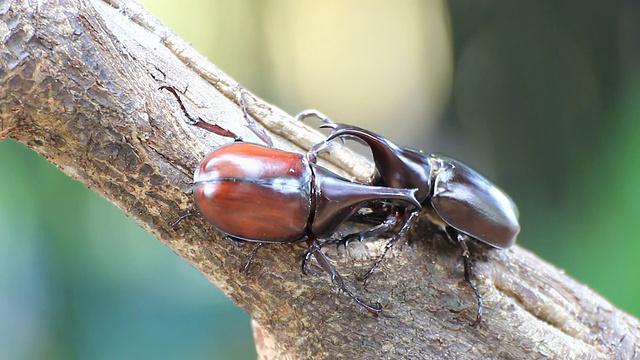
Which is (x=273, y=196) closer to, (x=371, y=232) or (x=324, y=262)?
(x=324, y=262)

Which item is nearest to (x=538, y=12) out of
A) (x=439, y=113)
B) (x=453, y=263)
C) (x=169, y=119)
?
(x=439, y=113)

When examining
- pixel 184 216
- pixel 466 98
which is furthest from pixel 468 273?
pixel 466 98

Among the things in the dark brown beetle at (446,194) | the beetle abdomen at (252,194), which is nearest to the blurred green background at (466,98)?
the dark brown beetle at (446,194)

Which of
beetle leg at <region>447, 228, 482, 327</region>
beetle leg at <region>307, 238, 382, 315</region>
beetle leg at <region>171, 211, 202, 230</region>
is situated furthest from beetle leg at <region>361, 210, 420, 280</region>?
beetle leg at <region>171, 211, 202, 230</region>

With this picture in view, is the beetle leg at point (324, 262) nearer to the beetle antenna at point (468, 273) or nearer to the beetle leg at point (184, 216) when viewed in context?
the beetle leg at point (184, 216)

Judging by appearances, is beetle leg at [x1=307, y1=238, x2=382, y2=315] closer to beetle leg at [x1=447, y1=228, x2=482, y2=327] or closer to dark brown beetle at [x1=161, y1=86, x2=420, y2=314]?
dark brown beetle at [x1=161, y1=86, x2=420, y2=314]
